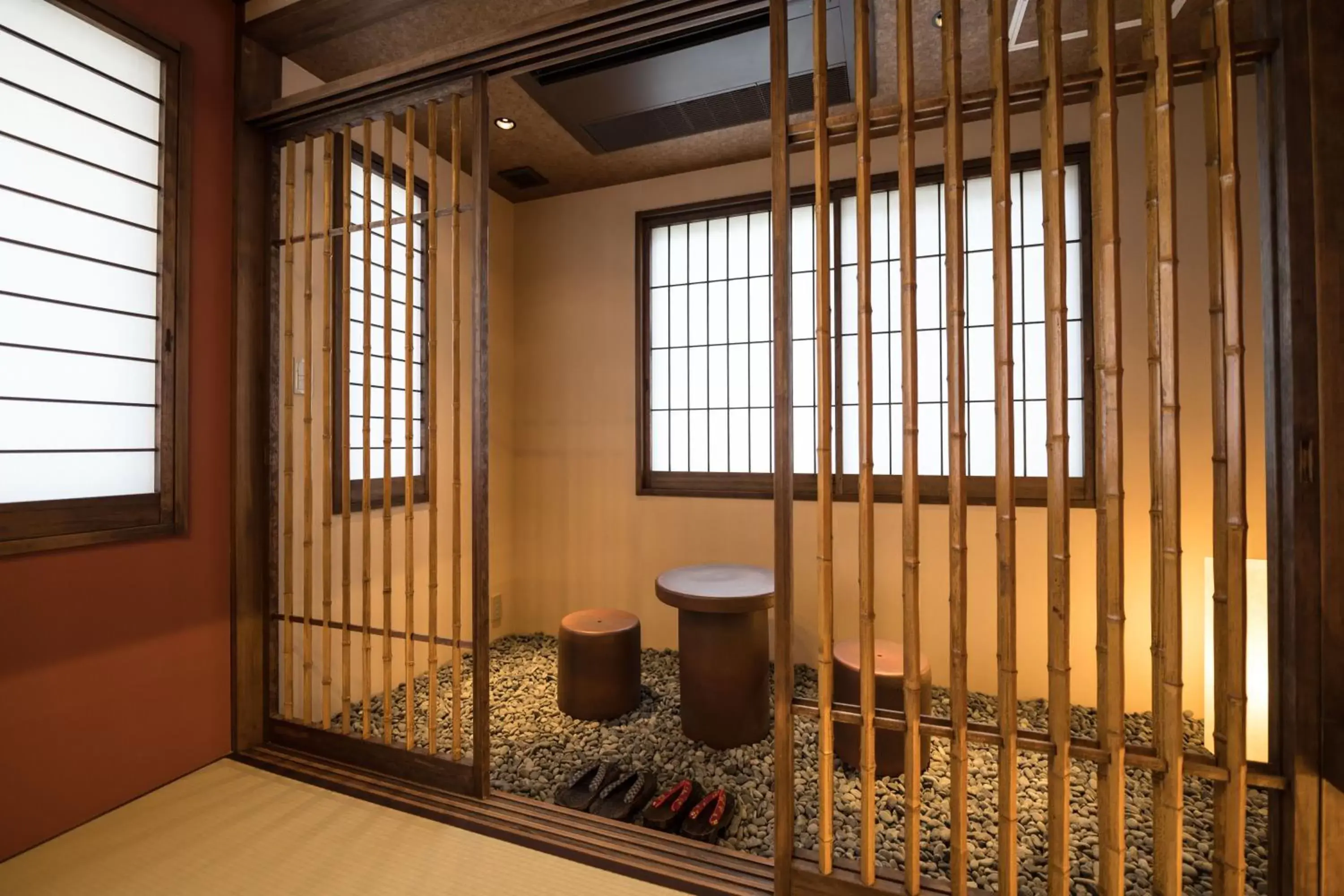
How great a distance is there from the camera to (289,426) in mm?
2264

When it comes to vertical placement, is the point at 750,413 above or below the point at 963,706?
above

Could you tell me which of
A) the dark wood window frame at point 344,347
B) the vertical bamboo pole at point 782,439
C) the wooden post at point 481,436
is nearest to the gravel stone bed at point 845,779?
the vertical bamboo pole at point 782,439

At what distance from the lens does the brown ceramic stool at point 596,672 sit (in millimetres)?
2641

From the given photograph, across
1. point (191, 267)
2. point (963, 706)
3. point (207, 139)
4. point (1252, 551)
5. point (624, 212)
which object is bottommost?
point (963, 706)

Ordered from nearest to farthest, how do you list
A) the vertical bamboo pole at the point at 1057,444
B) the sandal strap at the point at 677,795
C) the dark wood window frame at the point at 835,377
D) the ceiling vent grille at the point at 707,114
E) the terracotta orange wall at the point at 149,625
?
the vertical bamboo pole at the point at 1057,444, the terracotta orange wall at the point at 149,625, the sandal strap at the point at 677,795, the ceiling vent grille at the point at 707,114, the dark wood window frame at the point at 835,377

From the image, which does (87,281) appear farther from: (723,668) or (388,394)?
(723,668)

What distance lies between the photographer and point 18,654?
1.66 meters

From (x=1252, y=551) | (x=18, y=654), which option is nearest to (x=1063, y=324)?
(x=1252, y=551)

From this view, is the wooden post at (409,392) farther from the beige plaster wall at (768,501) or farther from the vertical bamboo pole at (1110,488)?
the vertical bamboo pole at (1110,488)

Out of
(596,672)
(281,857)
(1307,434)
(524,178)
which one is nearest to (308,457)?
(281,857)

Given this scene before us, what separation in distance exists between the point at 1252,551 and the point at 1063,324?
2.02 metres

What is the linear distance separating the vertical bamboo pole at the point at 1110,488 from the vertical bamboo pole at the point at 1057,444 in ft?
0.23

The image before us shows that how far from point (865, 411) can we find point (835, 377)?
30.3 inches

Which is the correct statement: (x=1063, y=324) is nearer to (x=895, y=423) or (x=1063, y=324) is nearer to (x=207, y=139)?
(x=895, y=423)
